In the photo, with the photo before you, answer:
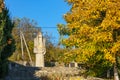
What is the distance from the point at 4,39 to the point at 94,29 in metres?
4.89

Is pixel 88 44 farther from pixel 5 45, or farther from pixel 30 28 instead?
pixel 30 28

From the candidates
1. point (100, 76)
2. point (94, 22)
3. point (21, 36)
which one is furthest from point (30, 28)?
point (94, 22)

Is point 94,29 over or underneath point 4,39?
over

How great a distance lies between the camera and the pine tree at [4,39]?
62.5ft

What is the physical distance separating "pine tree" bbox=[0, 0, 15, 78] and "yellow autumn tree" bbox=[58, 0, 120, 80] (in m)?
3.76

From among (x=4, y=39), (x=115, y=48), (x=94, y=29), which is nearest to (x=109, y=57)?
(x=115, y=48)

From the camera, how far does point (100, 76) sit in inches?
1059

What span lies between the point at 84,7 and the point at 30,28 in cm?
3688

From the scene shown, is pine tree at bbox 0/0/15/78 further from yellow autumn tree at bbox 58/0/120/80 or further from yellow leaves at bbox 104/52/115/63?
yellow leaves at bbox 104/52/115/63

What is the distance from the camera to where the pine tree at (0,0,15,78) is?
19062mm

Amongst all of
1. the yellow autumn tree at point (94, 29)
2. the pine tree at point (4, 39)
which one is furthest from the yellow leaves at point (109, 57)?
the pine tree at point (4, 39)

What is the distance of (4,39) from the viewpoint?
19125mm

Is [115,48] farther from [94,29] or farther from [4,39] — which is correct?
[4,39]

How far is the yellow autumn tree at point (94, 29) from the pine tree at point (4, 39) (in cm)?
376
